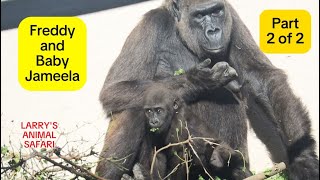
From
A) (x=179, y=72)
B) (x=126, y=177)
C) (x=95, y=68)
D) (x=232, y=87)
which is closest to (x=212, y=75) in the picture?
(x=179, y=72)

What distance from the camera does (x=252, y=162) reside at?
26.1 ft

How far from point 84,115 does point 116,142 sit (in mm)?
1332

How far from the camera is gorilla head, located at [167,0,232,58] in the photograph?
707cm

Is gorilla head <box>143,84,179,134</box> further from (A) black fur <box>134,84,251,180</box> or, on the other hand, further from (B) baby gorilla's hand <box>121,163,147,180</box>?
(B) baby gorilla's hand <box>121,163,147,180</box>

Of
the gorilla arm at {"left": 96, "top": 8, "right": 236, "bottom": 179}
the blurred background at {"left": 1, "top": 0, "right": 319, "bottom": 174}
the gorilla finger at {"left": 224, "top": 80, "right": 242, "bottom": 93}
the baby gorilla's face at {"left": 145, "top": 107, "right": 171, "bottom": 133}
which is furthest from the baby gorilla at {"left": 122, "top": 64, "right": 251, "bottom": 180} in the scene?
the blurred background at {"left": 1, "top": 0, "right": 319, "bottom": 174}

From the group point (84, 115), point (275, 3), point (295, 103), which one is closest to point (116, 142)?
point (84, 115)

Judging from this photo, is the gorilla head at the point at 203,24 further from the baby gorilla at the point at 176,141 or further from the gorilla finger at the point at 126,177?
the gorilla finger at the point at 126,177

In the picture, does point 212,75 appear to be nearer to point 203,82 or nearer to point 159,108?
point 203,82

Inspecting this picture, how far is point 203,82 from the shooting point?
22.9ft

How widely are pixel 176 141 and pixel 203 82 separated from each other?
0.67 metres

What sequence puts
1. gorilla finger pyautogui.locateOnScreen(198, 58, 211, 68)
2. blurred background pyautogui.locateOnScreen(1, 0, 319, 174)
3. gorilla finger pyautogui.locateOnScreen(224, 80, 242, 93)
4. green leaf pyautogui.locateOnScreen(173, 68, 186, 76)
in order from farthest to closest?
blurred background pyautogui.locateOnScreen(1, 0, 319, 174)
gorilla finger pyautogui.locateOnScreen(224, 80, 242, 93)
green leaf pyautogui.locateOnScreen(173, 68, 186, 76)
gorilla finger pyautogui.locateOnScreen(198, 58, 211, 68)

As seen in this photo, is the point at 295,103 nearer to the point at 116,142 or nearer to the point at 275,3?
the point at 275,3

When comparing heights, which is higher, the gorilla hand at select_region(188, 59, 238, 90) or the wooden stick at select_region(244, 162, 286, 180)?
the gorilla hand at select_region(188, 59, 238, 90)

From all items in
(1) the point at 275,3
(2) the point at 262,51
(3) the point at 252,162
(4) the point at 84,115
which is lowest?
(3) the point at 252,162
